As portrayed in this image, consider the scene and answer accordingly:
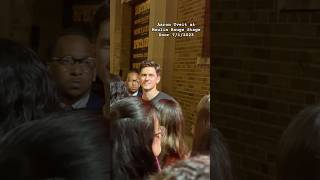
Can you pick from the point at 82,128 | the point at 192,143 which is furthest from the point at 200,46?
the point at 82,128

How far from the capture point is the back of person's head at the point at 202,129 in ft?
9.07

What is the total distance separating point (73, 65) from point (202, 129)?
1.92 ft

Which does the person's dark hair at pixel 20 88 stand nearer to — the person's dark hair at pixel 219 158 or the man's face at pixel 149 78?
the man's face at pixel 149 78

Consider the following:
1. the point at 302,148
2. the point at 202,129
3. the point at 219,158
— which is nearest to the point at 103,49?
the point at 202,129

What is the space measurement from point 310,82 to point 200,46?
59 cm

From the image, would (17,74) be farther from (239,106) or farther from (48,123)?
(239,106)

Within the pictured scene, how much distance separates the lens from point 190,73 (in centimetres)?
273

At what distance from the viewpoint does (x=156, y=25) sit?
2691mm

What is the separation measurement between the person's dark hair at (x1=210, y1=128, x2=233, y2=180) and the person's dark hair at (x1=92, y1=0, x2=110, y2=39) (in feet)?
2.15

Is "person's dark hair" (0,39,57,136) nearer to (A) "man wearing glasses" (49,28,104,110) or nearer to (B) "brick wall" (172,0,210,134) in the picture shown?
(A) "man wearing glasses" (49,28,104,110)

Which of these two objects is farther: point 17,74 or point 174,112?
point 174,112

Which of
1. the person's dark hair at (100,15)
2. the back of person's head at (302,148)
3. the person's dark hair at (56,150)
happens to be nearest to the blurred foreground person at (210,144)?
the back of person's head at (302,148)

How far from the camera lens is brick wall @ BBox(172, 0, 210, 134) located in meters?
2.71

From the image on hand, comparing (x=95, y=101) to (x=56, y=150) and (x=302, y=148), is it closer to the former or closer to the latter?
(x=56, y=150)
